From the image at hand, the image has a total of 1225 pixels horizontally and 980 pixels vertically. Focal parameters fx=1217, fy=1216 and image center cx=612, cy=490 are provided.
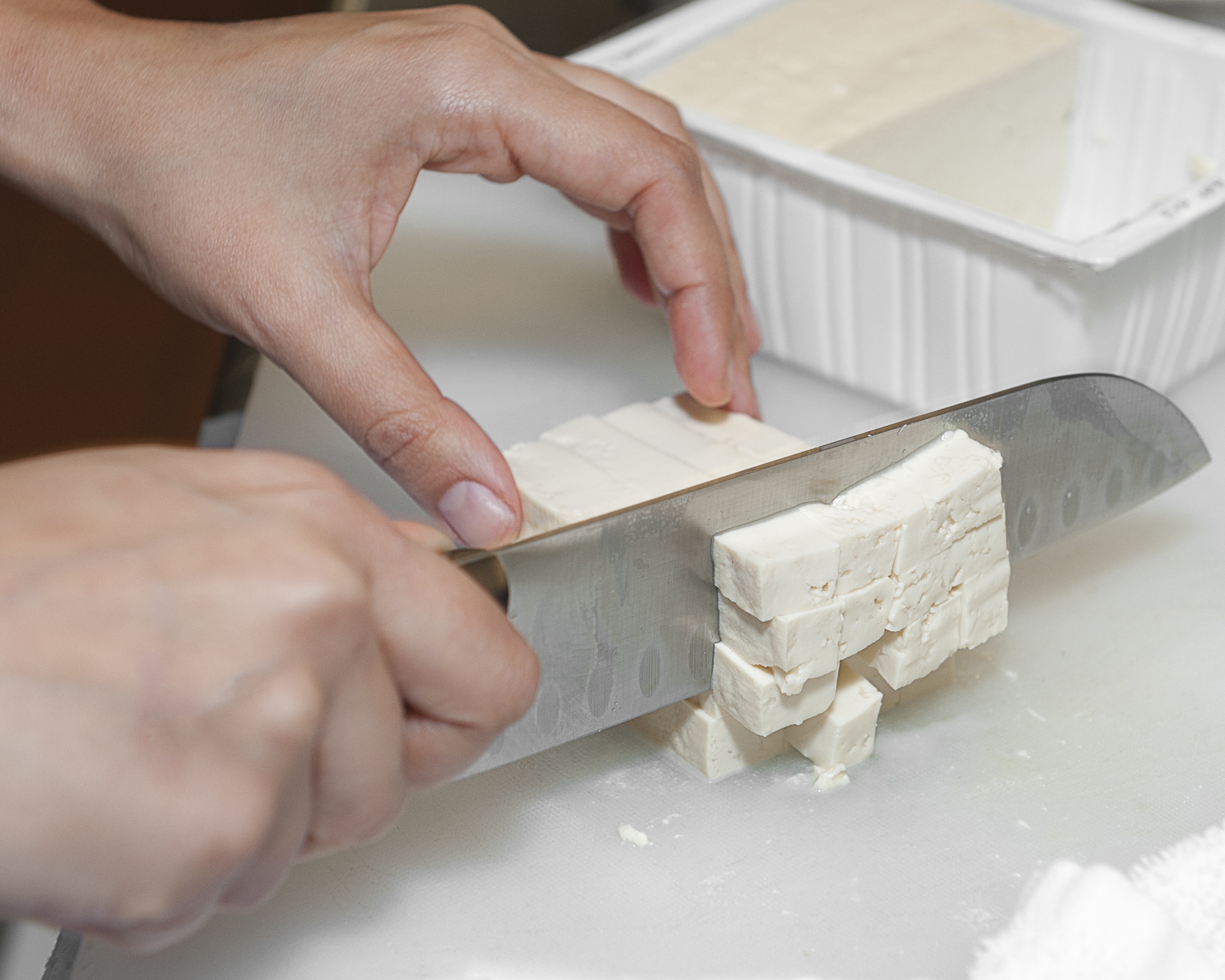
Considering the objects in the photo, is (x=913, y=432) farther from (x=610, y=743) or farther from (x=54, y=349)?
(x=54, y=349)

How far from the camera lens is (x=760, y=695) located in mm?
951

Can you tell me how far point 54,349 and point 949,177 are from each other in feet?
4.70

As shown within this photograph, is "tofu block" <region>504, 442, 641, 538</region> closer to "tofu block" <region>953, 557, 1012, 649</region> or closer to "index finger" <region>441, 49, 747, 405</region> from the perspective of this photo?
"index finger" <region>441, 49, 747, 405</region>

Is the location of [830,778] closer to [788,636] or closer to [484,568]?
[788,636]

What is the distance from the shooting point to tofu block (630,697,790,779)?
103 cm

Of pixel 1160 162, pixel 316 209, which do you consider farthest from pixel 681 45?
pixel 316 209

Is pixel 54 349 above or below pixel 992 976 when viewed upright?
below

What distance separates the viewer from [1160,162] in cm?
158

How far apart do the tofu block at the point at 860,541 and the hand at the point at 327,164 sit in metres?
0.27

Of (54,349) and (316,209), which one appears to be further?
(54,349)

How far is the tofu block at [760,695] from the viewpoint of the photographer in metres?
0.95

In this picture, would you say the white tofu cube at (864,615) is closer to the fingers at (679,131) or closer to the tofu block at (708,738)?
the tofu block at (708,738)

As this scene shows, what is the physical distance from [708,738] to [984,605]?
266 millimetres

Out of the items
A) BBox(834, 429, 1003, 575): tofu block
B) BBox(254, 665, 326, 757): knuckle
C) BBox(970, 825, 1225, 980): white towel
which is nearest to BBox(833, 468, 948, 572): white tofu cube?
BBox(834, 429, 1003, 575): tofu block
